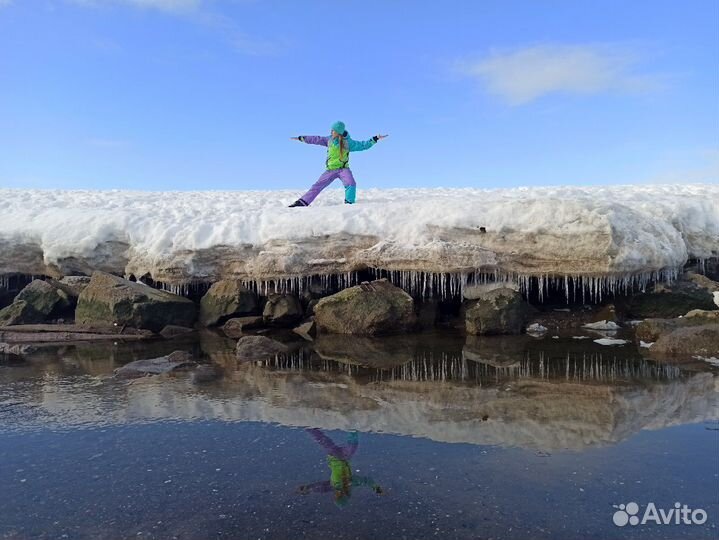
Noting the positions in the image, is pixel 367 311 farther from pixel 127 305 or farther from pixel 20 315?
pixel 20 315

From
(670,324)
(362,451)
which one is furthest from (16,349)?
(670,324)

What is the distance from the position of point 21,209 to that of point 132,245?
420cm

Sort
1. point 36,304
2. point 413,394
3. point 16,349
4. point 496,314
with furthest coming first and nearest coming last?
point 36,304 < point 496,314 < point 16,349 < point 413,394

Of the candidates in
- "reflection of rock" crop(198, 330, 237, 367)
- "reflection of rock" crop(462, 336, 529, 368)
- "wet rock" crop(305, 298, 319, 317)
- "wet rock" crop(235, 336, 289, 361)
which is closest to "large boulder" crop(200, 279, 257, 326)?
"reflection of rock" crop(198, 330, 237, 367)

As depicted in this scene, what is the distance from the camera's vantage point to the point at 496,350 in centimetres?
959

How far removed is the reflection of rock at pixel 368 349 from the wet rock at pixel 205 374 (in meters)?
1.83

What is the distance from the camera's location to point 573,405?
6.02 m

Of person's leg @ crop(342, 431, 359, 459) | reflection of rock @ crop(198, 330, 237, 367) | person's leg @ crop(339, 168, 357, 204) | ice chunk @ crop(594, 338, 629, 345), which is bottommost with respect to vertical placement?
ice chunk @ crop(594, 338, 629, 345)

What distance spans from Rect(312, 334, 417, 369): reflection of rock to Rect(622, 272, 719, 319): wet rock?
5322mm

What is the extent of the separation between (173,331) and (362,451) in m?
8.18

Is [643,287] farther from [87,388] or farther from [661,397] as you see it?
[87,388]

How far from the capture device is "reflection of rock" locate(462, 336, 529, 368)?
8.62 meters

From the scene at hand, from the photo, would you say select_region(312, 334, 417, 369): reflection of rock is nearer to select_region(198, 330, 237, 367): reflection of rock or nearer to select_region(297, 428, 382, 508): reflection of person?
select_region(198, 330, 237, 367): reflection of rock

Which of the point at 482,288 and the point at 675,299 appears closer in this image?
the point at 675,299
